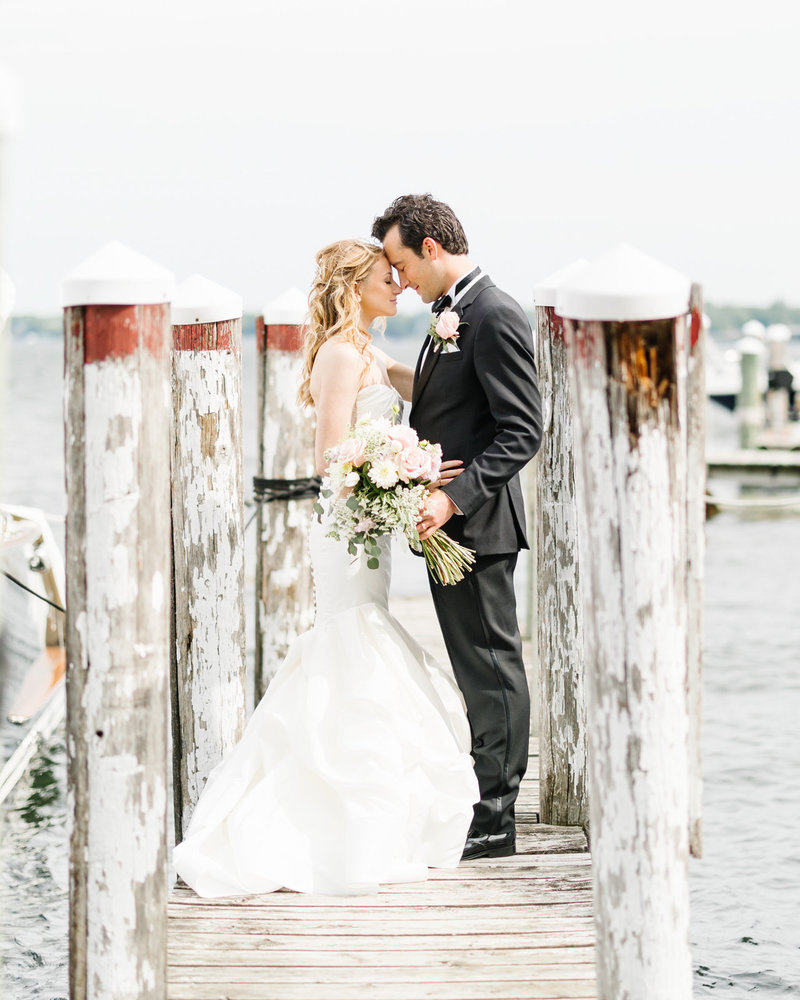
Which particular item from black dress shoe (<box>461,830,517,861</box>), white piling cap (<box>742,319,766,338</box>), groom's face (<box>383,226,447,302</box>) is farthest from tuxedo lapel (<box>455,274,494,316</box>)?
white piling cap (<box>742,319,766,338</box>)

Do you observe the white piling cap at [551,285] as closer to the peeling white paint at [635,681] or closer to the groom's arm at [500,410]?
the groom's arm at [500,410]

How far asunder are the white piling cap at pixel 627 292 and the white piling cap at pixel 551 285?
1.44 meters

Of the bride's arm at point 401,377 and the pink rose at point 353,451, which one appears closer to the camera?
the pink rose at point 353,451

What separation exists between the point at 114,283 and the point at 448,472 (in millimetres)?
1513

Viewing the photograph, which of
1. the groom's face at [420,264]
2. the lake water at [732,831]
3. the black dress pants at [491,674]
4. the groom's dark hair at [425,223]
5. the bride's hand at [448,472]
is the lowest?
the lake water at [732,831]

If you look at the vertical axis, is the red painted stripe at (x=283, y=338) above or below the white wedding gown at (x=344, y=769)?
above

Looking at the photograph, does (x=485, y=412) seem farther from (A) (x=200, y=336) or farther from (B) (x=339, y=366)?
(A) (x=200, y=336)

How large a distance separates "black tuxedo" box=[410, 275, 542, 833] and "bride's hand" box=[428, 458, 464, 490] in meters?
0.05

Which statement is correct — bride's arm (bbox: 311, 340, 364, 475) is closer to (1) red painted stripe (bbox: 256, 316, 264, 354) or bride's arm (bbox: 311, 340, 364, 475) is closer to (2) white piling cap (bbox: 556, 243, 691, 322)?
(2) white piling cap (bbox: 556, 243, 691, 322)

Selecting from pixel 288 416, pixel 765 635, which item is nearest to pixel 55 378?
pixel 765 635

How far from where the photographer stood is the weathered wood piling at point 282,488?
639cm

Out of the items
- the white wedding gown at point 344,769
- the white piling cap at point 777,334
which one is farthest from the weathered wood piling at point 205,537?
the white piling cap at point 777,334

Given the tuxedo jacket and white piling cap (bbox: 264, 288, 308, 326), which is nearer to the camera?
the tuxedo jacket

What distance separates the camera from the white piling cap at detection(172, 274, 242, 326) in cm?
456
